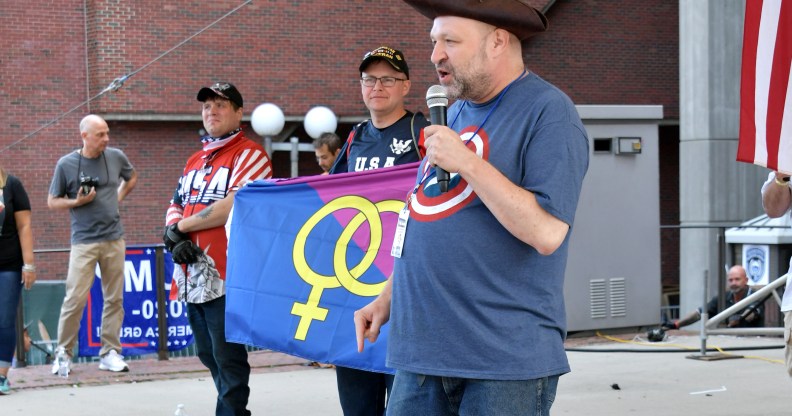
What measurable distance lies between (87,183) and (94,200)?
0.17m

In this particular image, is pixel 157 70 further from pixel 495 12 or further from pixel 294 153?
Answer: pixel 495 12

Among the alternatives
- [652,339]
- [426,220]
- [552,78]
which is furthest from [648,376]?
[552,78]

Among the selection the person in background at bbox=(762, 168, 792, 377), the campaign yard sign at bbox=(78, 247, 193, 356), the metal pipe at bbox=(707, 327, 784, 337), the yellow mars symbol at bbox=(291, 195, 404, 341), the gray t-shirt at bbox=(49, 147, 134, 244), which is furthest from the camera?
the campaign yard sign at bbox=(78, 247, 193, 356)

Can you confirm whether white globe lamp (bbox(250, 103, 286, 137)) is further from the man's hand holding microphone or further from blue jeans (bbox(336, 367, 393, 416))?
the man's hand holding microphone

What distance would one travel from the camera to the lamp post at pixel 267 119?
2247cm

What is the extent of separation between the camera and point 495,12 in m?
3.08

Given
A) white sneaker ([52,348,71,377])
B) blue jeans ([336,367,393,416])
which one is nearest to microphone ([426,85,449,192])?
blue jeans ([336,367,393,416])

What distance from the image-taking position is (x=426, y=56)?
82.4ft

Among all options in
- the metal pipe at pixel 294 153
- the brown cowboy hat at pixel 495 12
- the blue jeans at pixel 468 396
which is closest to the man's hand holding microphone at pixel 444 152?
the brown cowboy hat at pixel 495 12

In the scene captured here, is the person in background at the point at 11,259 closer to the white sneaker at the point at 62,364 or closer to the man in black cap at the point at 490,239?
the white sneaker at the point at 62,364

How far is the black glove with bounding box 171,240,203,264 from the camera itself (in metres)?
6.06

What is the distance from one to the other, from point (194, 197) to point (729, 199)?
1474cm

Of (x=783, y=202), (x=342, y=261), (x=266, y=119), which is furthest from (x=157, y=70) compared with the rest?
(x=783, y=202)

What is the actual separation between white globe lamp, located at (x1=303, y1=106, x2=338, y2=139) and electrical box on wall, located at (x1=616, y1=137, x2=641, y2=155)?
1236cm
